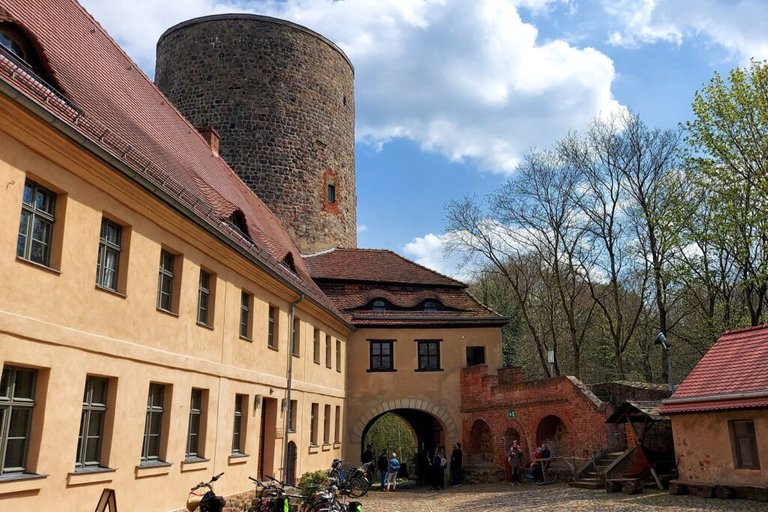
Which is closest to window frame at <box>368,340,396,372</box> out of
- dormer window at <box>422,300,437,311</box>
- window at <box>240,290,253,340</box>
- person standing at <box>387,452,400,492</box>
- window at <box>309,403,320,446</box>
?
dormer window at <box>422,300,437,311</box>

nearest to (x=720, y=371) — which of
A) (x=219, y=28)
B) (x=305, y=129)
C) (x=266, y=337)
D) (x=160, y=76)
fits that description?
(x=266, y=337)

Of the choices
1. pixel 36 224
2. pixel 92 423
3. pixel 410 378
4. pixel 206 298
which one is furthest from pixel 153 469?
pixel 410 378

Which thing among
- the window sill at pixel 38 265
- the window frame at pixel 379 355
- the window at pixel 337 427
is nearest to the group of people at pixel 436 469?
the window at pixel 337 427

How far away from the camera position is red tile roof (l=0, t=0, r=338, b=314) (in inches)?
389

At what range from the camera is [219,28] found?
31734 millimetres

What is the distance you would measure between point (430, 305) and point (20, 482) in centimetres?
2067

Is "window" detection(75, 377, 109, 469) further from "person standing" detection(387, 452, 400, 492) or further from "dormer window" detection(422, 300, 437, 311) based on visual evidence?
"dormer window" detection(422, 300, 437, 311)

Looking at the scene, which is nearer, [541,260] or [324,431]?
[324,431]

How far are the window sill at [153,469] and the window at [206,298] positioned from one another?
2955mm

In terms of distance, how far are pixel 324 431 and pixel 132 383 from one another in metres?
13.5

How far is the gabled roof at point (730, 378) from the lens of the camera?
15102mm

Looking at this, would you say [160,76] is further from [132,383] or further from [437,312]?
[132,383]

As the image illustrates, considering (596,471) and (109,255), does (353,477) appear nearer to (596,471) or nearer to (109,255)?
(596,471)

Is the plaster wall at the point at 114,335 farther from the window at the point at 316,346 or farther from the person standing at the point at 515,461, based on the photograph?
the person standing at the point at 515,461
